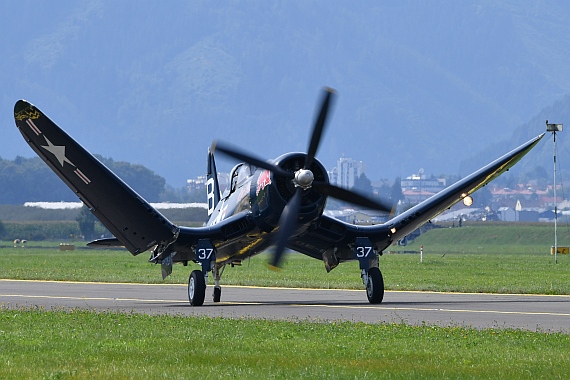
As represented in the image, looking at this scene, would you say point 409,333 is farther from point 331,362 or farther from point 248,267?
point 248,267

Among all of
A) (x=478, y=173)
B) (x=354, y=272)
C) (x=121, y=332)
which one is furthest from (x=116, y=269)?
(x=121, y=332)

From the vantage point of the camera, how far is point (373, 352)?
734 inches

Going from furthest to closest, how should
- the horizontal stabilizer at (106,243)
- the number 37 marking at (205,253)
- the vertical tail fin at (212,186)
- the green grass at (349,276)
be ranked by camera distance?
the green grass at (349,276) < the vertical tail fin at (212,186) < the horizontal stabilizer at (106,243) < the number 37 marking at (205,253)

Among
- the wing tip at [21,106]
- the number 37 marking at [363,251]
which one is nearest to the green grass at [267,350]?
the wing tip at [21,106]

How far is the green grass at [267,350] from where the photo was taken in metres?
16.5

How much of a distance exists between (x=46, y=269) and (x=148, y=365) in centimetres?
4223

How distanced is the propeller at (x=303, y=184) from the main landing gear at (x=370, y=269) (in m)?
2.60

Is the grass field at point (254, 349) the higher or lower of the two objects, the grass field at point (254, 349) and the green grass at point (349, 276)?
the lower

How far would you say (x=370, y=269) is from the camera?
31297mm

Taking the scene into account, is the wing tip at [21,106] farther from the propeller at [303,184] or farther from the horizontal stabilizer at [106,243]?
the horizontal stabilizer at [106,243]

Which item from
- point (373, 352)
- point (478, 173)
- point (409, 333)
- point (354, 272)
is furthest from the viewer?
point (354, 272)

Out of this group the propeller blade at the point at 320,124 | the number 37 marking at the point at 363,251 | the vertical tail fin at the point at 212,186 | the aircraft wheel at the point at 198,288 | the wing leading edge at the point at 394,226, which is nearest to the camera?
the propeller blade at the point at 320,124

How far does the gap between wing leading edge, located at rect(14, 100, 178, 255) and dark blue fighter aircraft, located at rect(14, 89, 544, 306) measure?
0.03 metres

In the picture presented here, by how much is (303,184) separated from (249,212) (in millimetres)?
2645
